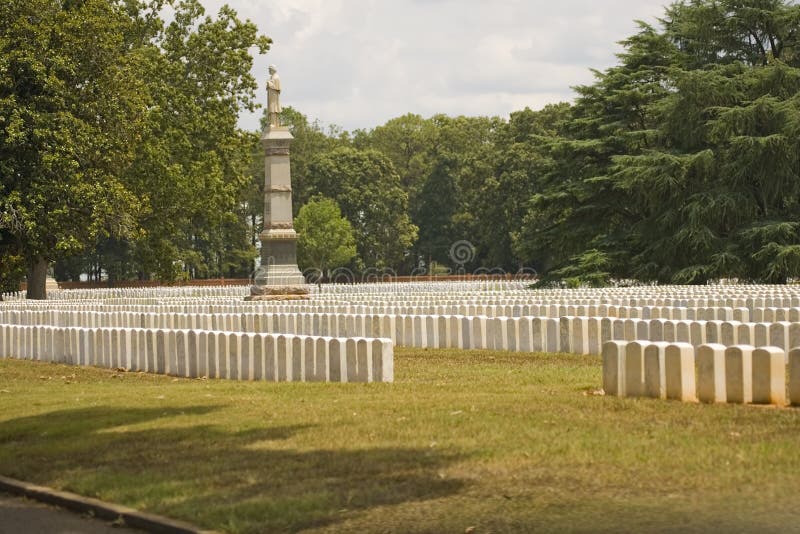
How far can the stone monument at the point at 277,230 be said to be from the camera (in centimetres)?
3497

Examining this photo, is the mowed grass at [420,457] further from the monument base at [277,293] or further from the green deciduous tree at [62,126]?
the monument base at [277,293]

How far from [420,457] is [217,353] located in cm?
762

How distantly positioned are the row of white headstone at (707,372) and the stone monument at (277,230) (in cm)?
2436

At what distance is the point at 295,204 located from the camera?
9994 centimetres

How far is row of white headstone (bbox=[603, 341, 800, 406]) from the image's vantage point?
10.3 metres

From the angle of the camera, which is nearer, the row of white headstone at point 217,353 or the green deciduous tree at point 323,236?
the row of white headstone at point 217,353

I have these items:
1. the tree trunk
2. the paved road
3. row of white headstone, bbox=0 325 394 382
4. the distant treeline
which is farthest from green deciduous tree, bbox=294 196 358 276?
the paved road

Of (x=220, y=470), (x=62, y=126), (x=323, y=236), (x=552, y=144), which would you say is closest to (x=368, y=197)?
(x=323, y=236)

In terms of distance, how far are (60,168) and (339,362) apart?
886 inches

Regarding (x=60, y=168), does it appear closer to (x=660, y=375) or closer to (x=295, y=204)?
(x=660, y=375)

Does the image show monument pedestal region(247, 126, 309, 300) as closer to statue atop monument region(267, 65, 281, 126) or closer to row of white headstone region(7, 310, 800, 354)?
statue atop monument region(267, 65, 281, 126)

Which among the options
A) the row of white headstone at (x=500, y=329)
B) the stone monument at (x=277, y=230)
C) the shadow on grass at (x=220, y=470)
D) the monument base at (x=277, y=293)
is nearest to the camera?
the shadow on grass at (x=220, y=470)

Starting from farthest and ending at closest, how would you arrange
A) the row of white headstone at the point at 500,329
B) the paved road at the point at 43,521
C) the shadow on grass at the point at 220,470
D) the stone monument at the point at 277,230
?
the stone monument at the point at 277,230 → the row of white headstone at the point at 500,329 → the paved road at the point at 43,521 → the shadow on grass at the point at 220,470

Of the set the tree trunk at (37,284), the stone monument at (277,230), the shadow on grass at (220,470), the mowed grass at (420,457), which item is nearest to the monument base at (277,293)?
the stone monument at (277,230)
